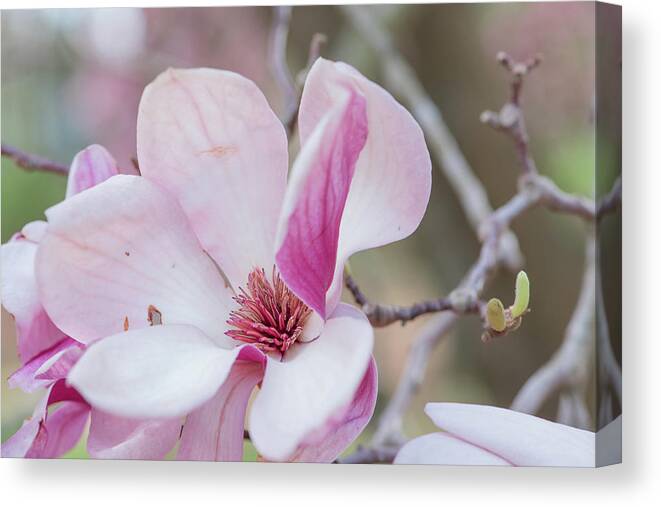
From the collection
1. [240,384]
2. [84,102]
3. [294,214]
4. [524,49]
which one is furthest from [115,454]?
[524,49]

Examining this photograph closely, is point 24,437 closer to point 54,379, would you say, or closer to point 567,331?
point 54,379

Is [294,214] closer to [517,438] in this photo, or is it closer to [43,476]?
[517,438]

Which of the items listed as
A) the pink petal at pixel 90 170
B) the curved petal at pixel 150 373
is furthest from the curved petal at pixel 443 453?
the pink petal at pixel 90 170

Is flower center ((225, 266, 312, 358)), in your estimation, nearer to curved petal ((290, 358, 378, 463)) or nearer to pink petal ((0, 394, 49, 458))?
curved petal ((290, 358, 378, 463))

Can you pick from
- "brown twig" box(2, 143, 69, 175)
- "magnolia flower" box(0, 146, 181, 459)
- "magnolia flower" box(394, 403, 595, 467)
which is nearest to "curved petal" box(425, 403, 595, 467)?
"magnolia flower" box(394, 403, 595, 467)

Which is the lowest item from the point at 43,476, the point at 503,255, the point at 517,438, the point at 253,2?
the point at 43,476

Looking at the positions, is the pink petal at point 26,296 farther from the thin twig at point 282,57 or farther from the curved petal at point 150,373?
the thin twig at point 282,57
